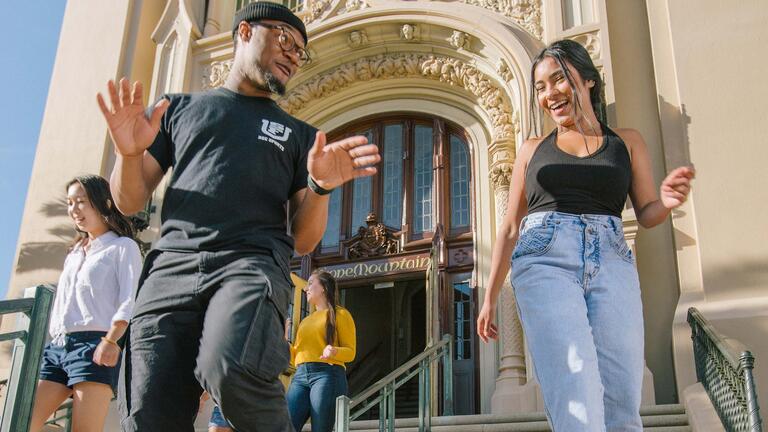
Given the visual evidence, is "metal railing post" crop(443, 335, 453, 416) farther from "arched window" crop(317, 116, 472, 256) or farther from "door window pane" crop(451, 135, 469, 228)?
"door window pane" crop(451, 135, 469, 228)

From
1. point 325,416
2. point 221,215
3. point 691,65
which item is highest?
point 691,65

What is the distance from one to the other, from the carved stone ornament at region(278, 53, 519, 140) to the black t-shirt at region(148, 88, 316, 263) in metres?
6.23

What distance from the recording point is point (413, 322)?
12.5m

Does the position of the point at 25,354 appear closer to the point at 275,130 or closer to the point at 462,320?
the point at 275,130

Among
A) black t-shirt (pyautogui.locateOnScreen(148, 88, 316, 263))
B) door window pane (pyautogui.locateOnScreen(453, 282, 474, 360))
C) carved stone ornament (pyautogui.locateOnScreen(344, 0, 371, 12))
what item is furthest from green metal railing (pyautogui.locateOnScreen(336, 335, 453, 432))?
carved stone ornament (pyautogui.locateOnScreen(344, 0, 371, 12))

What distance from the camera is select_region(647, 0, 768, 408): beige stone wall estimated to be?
6.04m

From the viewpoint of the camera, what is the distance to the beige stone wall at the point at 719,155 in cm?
604

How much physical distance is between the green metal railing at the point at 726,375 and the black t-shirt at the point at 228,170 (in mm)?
2691

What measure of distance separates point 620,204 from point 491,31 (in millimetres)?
6044

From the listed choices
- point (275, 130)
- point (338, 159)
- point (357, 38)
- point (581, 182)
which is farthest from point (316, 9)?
point (338, 159)

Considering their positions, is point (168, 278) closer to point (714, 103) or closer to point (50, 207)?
point (714, 103)

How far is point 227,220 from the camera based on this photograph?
6.73 ft

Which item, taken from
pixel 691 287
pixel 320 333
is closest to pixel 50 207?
pixel 320 333

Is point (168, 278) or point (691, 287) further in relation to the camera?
point (691, 287)
